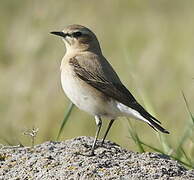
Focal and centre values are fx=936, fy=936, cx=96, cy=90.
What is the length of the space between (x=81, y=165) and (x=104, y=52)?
8815 mm

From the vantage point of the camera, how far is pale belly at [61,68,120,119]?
9383 millimetres

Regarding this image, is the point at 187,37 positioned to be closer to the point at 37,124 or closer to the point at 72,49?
the point at 37,124

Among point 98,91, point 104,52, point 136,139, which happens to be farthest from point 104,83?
point 104,52

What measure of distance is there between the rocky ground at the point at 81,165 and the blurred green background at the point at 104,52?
17.1ft

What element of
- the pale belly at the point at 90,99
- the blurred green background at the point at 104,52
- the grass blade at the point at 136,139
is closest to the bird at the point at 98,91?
the pale belly at the point at 90,99

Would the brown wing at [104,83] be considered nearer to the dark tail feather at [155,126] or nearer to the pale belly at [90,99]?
the pale belly at [90,99]

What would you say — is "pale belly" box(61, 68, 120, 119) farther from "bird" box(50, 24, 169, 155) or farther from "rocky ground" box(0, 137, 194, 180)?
"rocky ground" box(0, 137, 194, 180)

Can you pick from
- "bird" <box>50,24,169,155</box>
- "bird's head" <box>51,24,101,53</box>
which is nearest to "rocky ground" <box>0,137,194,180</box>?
"bird" <box>50,24,169,155</box>

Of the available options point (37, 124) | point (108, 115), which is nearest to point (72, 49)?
point (108, 115)

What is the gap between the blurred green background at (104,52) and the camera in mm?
14469

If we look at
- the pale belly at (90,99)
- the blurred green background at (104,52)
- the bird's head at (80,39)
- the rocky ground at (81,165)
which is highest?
the bird's head at (80,39)

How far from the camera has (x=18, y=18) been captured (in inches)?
701

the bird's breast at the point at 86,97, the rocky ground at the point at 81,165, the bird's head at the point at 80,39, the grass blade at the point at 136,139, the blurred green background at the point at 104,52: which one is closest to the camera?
the rocky ground at the point at 81,165

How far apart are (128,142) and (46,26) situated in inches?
163
